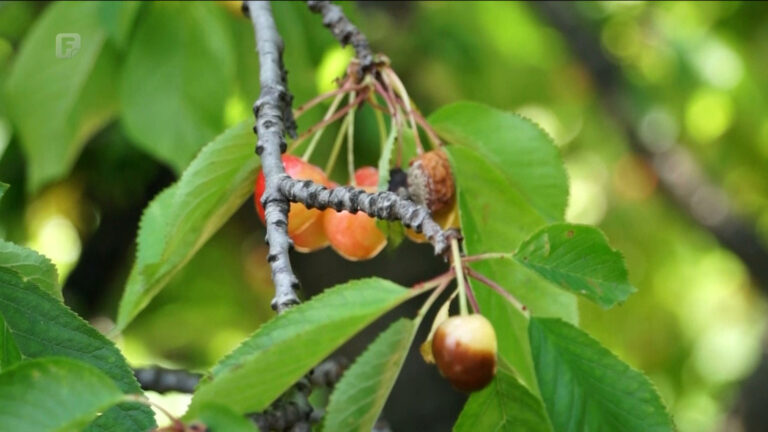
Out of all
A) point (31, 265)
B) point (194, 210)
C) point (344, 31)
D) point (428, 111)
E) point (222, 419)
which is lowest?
point (222, 419)

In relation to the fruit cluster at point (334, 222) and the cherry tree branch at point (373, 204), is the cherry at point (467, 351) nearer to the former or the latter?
the cherry tree branch at point (373, 204)

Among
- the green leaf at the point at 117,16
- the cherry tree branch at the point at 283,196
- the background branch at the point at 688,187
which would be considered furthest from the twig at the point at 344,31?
the background branch at the point at 688,187

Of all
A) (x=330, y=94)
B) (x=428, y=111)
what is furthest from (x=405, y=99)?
(x=428, y=111)

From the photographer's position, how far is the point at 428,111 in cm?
256

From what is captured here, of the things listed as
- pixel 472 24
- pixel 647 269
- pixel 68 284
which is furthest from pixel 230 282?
pixel 647 269

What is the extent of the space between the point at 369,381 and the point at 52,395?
A: 23cm

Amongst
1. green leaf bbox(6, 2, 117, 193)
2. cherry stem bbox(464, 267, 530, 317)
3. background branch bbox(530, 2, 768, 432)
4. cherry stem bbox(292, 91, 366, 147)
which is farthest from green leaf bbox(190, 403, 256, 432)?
background branch bbox(530, 2, 768, 432)

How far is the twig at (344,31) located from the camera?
1.10 meters

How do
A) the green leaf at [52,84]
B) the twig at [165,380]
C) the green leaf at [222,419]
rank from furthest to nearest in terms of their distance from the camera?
1. the green leaf at [52,84]
2. the twig at [165,380]
3. the green leaf at [222,419]

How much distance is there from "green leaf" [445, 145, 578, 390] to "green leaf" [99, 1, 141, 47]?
55cm

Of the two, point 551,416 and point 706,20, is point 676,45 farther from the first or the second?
point 551,416

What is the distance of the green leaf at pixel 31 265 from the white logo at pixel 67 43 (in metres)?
0.71

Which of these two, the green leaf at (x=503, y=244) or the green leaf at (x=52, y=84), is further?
the green leaf at (x=52, y=84)

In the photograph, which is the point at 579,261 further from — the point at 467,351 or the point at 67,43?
the point at 67,43
